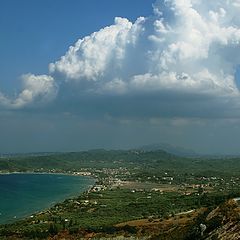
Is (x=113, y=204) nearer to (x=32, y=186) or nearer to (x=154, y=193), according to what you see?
(x=154, y=193)

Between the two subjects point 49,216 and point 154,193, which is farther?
point 154,193

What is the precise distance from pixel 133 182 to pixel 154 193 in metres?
51.9

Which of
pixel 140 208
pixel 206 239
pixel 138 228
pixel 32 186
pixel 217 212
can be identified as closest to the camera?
pixel 206 239

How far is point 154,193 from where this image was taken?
147 meters

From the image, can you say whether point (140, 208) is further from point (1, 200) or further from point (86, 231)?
point (1, 200)

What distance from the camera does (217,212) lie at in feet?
75.7

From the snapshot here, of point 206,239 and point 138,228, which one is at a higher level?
point 206,239

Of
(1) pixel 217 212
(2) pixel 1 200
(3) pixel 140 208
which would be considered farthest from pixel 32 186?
(1) pixel 217 212

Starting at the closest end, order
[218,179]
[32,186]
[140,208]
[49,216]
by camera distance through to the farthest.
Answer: [49,216], [140,208], [32,186], [218,179]

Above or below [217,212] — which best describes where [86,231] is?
below

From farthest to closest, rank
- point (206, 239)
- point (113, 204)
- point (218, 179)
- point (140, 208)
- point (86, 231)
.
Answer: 1. point (218, 179)
2. point (113, 204)
3. point (140, 208)
4. point (86, 231)
5. point (206, 239)

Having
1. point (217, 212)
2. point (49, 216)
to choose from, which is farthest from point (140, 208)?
point (217, 212)

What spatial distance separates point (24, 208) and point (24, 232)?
52.8m

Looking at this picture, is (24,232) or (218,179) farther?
(218,179)
